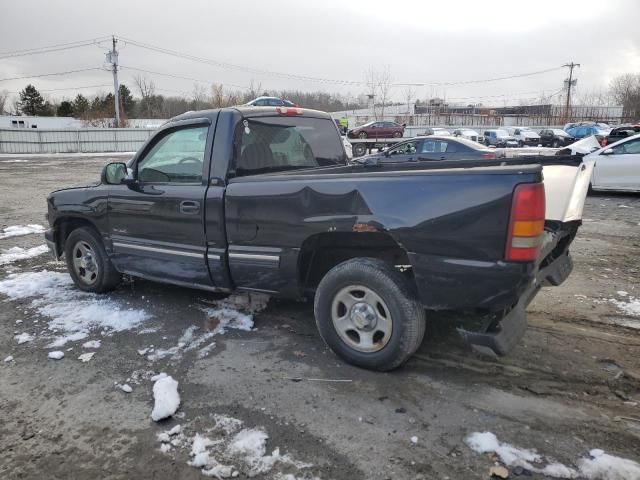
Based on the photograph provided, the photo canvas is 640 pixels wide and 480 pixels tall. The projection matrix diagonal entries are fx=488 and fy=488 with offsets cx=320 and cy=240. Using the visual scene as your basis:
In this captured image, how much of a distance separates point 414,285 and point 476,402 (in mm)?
840

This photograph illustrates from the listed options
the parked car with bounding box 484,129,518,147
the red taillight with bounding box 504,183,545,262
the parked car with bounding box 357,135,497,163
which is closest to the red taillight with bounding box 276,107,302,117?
the red taillight with bounding box 504,183,545,262

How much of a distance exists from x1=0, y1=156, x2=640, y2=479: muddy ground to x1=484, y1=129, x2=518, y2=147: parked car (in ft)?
106

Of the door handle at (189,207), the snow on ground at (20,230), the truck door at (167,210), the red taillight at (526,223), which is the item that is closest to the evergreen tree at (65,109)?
the snow on ground at (20,230)

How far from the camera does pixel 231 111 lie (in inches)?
162

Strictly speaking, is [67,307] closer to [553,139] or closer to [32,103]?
[553,139]

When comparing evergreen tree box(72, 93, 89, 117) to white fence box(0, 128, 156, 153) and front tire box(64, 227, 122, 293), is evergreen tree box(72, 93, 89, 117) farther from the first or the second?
front tire box(64, 227, 122, 293)

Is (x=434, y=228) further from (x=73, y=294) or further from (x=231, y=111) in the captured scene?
(x=73, y=294)

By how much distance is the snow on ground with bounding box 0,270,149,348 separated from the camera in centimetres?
441

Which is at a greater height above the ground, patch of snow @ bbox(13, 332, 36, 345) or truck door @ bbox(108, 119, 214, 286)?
truck door @ bbox(108, 119, 214, 286)

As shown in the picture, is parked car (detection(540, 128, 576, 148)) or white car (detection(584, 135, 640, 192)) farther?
parked car (detection(540, 128, 576, 148))

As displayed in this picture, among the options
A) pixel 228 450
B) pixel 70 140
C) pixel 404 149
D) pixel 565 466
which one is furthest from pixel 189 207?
pixel 70 140

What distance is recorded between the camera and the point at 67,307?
493 centimetres

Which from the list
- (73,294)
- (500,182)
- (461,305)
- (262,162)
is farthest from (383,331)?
(73,294)

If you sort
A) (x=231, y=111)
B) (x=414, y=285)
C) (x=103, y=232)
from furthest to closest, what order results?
(x=103, y=232), (x=231, y=111), (x=414, y=285)
